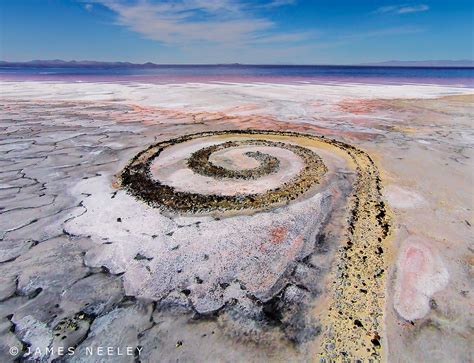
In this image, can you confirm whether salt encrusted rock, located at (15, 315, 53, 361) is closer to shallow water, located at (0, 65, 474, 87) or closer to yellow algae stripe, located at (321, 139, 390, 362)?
yellow algae stripe, located at (321, 139, 390, 362)

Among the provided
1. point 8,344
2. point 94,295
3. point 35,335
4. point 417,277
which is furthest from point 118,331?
point 417,277

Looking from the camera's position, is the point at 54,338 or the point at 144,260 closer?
the point at 54,338

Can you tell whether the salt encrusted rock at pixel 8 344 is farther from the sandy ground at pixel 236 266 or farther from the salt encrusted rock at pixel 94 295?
the salt encrusted rock at pixel 94 295

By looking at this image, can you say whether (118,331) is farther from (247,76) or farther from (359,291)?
(247,76)

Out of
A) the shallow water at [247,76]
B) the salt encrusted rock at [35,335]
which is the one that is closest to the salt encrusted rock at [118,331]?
the salt encrusted rock at [35,335]

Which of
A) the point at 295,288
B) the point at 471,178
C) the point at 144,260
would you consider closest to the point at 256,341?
the point at 295,288

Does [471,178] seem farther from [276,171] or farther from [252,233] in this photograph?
[252,233]

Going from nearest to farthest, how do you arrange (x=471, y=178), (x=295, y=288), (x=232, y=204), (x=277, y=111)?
(x=295, y=288) < (x=232, y=204) < (x=471, y=178) < (x=277, y=111)
